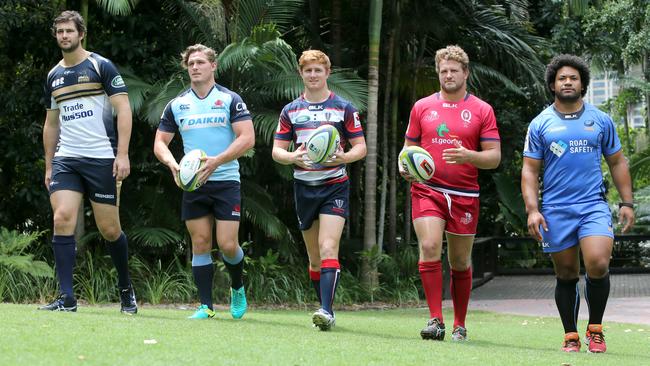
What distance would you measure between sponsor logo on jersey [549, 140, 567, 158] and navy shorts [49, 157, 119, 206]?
3519 millimetres

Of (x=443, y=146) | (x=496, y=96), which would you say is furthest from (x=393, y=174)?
(x=443, y=146)

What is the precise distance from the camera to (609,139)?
750cm

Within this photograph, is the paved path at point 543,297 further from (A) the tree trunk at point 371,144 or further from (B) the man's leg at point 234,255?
(B) the man's leg at point 234,255

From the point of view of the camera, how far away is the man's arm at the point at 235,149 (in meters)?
7.98

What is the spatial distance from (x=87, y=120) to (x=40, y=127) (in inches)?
298

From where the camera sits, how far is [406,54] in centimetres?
1878

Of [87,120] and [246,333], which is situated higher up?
[87,120]

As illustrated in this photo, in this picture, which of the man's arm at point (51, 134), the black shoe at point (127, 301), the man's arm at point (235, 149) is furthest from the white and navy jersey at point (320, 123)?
the man's arm at point (51, 134)

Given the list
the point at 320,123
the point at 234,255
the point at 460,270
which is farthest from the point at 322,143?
the point at 460,270

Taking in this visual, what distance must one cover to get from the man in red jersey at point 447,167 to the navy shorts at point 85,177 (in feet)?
7.98

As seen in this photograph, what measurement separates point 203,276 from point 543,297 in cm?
1018

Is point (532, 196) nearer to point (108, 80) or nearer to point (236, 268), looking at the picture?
point (236, 268)

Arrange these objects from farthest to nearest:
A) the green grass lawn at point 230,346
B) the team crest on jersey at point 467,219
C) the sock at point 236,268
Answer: the sock at point 236,268 → the team crest on jersey at point 467,219 → the green grass lawn at point 230,346

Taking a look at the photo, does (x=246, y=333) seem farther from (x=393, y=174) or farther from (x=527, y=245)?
(x=527, y=245)
